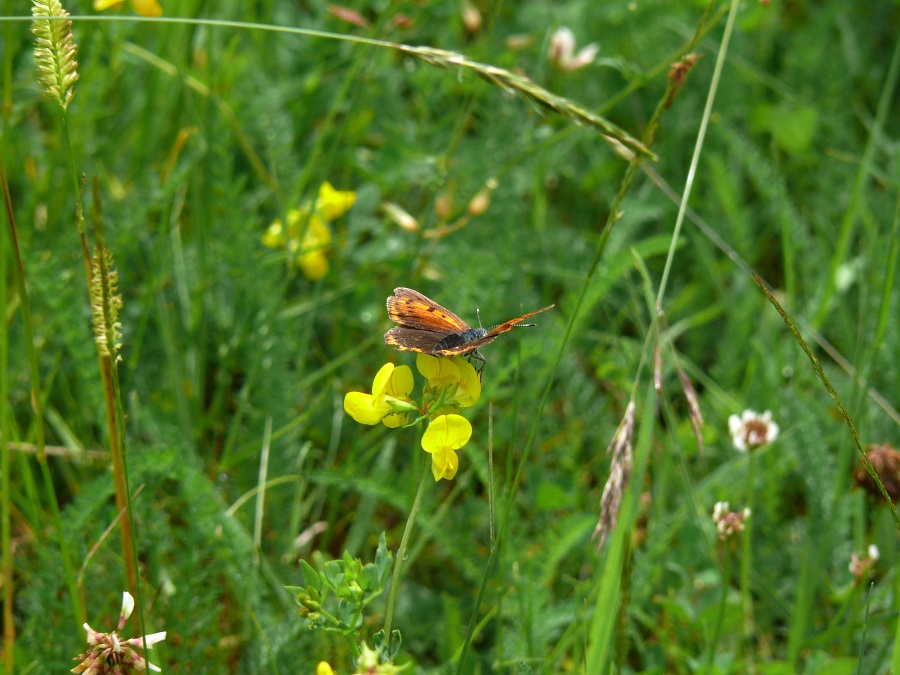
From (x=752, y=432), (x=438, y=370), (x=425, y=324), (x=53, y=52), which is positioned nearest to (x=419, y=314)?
(x=425, y=324)

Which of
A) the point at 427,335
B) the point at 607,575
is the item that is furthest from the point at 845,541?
the point at 427,335

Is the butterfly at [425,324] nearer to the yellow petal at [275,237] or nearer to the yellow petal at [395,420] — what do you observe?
the yellow petal at [395,420]

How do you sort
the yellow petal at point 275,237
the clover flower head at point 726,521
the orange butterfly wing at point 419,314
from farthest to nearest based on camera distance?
the yellow petal at point 275,237, the clover flower head at point 726,521, the orange butterfly wing at point 419,314

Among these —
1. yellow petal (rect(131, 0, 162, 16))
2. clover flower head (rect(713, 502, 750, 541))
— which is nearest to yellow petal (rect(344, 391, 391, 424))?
clover flower head (rect(713, 502, 750, 541))

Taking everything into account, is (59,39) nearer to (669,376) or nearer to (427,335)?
(427,335)

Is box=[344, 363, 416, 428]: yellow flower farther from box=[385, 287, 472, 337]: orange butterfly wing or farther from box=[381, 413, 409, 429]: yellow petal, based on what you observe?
box=[385, 287, 472, 337]: orange butterfly wing

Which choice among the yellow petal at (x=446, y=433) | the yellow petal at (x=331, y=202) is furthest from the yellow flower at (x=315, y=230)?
the yellow petal at (x=446, y=433)
